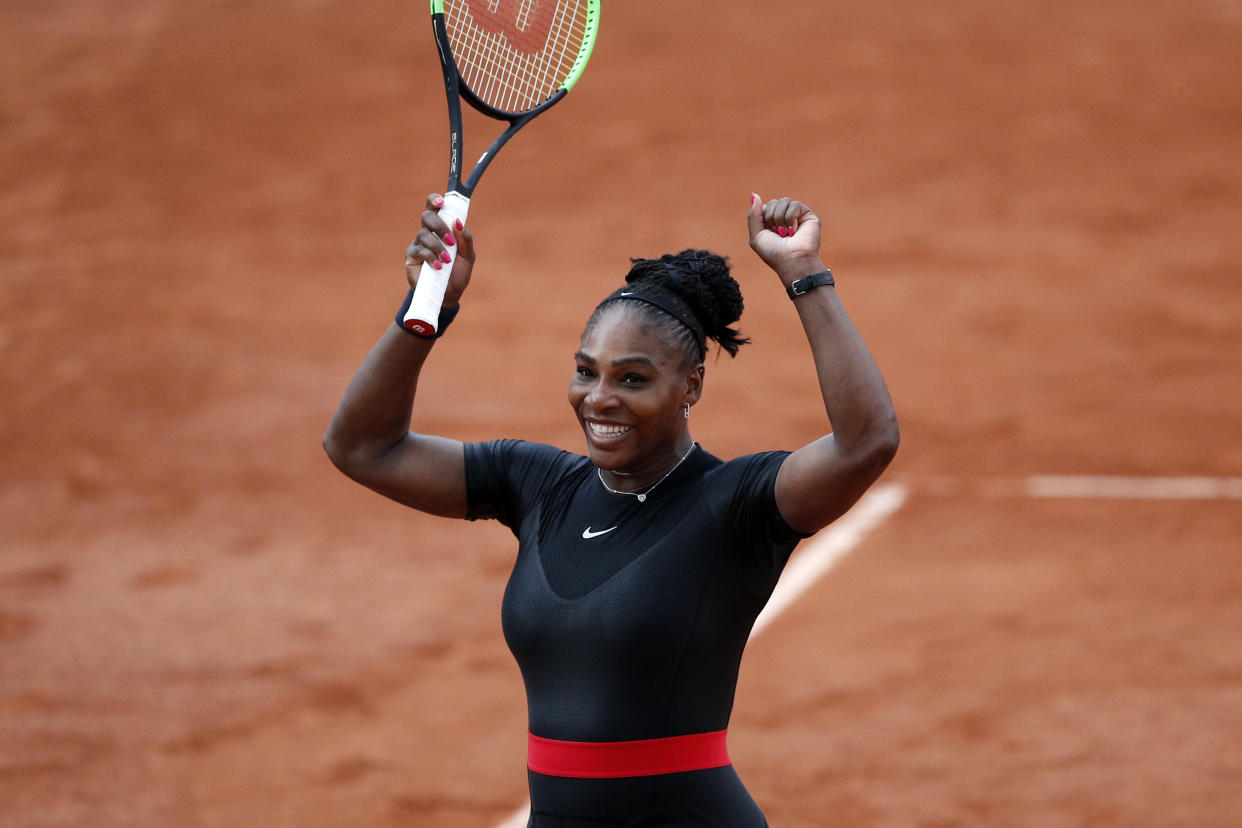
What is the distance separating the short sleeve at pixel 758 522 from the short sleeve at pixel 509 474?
0.53 metres

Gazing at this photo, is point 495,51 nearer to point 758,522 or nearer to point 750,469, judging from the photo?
point 750,469

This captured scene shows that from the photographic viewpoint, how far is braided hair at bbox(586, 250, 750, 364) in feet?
10.3

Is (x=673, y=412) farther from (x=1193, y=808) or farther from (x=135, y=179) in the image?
(x=135, y=179)

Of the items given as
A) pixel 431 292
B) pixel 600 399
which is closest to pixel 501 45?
pixel 431 292

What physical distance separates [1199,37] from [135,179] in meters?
11.2

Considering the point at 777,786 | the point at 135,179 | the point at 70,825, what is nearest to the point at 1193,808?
the point at 777,786

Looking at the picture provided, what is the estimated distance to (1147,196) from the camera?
13.0 metres

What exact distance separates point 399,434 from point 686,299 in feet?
2.48

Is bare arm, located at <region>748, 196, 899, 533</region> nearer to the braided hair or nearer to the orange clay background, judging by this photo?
the braided hair

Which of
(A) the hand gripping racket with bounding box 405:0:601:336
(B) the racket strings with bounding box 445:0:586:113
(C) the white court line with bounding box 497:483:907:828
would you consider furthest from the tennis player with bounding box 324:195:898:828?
(C) the white court line with bounding box 497:483:907:828

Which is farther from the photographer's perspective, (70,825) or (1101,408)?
(1101,408)

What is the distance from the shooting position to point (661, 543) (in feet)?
9.78

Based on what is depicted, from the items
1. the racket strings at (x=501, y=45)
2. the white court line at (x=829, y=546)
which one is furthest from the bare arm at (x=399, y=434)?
the white court line at (x=829, y=546)

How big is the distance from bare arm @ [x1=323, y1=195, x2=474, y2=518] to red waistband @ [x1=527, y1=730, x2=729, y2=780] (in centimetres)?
71
